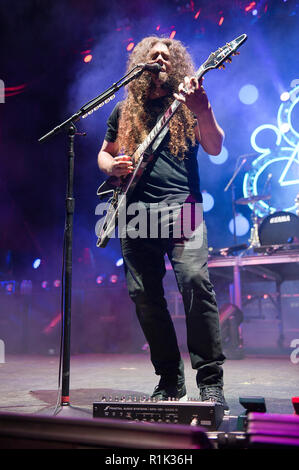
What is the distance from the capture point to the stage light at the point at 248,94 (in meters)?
8.23

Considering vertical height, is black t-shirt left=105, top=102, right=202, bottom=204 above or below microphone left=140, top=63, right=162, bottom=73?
below

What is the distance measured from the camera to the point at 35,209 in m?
7.65

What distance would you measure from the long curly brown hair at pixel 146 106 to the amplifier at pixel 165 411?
1325 millimetres

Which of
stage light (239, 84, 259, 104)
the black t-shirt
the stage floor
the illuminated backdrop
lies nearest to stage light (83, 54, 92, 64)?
the illuminated backdrop

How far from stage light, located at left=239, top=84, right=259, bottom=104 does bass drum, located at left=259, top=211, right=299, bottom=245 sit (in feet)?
10.9

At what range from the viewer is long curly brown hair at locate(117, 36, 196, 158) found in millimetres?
2287

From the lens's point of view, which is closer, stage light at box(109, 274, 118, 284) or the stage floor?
the stage floor

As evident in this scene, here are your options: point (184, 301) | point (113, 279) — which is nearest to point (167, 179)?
point (184, 301)

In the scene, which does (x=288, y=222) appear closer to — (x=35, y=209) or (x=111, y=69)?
(x=111, y=69)

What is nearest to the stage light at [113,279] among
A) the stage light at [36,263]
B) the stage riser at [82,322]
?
the stage riser at [82,322]

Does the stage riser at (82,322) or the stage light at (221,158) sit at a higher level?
the stage light at (221,158)

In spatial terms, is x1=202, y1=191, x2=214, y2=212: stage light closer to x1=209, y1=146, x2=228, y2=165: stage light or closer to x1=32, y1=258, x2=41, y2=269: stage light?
x1=209, y1=146, x2=228, y2=165: stage light

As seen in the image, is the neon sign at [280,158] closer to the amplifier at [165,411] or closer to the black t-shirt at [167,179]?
the black t-shirt at [167,179]

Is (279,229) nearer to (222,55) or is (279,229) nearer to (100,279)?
(100,279)
